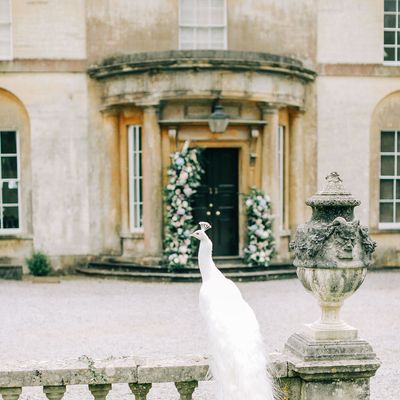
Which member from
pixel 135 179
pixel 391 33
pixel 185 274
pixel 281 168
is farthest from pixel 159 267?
pixel 391 33

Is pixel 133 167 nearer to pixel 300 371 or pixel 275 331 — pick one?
pixel 275 331

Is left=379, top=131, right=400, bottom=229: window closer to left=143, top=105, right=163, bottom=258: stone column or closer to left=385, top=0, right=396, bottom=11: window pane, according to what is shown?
left=385, top=0, right=396, bottom=11: window pane

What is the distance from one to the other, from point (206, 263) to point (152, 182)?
9.77 metres

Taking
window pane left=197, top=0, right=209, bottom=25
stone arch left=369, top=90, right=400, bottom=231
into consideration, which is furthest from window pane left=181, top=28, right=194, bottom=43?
stone arch left=369, top=90, right=400, bottom=231

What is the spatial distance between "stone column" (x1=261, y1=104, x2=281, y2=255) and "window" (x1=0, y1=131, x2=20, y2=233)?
5.74 m

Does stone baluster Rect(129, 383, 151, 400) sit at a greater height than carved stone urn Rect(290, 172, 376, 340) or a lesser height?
lesser

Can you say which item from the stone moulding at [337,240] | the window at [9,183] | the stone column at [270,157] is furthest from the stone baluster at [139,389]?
the window at [9,183]

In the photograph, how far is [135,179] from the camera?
1538cm

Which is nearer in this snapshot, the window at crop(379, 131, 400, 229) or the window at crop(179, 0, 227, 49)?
the window at crop(179, 0, 227, 49)

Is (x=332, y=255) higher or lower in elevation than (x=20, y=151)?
lower

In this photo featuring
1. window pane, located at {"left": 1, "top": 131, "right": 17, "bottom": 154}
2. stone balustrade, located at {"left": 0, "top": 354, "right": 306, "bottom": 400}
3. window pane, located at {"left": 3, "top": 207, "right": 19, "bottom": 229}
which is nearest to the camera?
stone balustrade, located at {"left": 0, "top": 354, "right": 306, "bottom": 400}

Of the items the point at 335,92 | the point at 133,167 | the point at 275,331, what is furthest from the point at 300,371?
the point at 335,92

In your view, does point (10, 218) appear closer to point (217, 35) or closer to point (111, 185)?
point (111, 185)

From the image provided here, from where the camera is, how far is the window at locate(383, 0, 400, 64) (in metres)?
16.4
